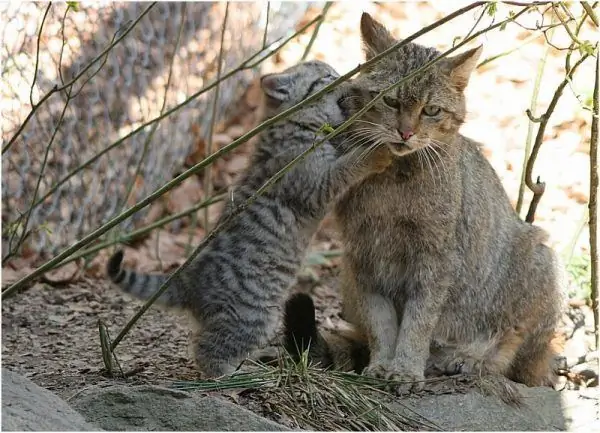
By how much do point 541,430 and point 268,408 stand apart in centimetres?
156

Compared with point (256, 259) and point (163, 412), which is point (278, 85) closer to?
point (256, 259)

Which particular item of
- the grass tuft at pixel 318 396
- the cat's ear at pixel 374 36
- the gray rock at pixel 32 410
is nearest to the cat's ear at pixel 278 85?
the cat's ear at pixel 374 36

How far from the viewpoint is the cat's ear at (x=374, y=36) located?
15.8 ft

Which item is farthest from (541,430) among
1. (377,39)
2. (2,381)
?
(2,381)

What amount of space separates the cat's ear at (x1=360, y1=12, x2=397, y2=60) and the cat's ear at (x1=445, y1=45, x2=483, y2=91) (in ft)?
1.14

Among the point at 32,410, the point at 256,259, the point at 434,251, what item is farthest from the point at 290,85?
the point at 32,410

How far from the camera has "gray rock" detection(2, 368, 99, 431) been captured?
3275mm

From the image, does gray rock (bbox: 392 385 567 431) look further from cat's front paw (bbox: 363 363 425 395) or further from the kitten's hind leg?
the kitten's hind leg

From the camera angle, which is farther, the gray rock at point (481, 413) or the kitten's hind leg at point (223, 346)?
the kitten's hind leg at point (223, 346)

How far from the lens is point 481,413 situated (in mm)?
4691

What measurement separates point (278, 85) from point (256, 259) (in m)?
1.11

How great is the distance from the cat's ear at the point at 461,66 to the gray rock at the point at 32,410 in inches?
98.5

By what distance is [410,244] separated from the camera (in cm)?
491

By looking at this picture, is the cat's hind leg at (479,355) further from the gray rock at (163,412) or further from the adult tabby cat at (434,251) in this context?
the gray rock at (163,412)
